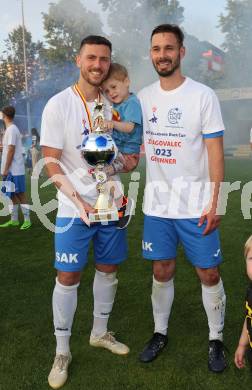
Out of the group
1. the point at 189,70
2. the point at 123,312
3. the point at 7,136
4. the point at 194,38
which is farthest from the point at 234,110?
the point at 123,312

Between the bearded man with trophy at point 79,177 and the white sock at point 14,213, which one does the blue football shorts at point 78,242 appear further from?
the white sock at point 14,213

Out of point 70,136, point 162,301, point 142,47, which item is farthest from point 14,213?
point 142,47

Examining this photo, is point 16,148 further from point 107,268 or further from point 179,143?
point 179,143

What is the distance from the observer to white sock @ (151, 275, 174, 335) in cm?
330

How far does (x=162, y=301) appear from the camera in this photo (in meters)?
3.33

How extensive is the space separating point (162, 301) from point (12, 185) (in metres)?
4.72

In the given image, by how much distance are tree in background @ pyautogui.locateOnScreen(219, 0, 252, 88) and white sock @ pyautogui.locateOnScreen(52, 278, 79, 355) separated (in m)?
38.4

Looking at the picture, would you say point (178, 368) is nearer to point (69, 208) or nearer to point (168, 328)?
point (168, 328)

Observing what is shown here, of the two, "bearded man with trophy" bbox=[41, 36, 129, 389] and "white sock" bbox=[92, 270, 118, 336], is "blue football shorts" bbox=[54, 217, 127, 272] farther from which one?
"white sock" bbox=[92, 270, 118, 336]

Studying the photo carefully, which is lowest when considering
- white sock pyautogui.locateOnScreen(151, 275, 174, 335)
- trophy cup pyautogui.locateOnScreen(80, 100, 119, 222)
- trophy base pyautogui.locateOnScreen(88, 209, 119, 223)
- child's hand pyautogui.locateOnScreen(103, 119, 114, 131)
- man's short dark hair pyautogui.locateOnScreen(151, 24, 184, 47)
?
white sock pyautogui.locateOnScreen(151, 275, 174, 335)

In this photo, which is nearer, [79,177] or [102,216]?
[102,216]

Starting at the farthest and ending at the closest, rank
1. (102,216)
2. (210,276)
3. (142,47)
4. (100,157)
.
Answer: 1. (142,47)
2. (210,276)
3. (102,216)
4. (100,157)

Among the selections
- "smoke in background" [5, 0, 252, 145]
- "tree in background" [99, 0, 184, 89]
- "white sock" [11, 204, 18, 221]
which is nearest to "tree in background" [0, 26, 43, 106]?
"smoke in background" [5, 0, 252, 145]

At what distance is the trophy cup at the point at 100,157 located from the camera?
2646 millimetres
